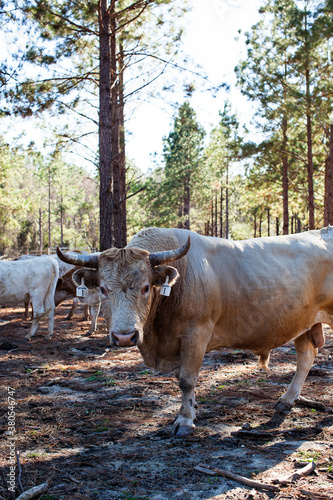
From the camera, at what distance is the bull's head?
3672 millimetres

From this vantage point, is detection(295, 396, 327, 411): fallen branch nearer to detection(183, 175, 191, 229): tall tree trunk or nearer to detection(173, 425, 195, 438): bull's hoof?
detection(173, 425, 195, 438): bull's hoof

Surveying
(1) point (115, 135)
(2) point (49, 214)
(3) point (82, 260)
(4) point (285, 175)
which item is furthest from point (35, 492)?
(2) point (49, 214)

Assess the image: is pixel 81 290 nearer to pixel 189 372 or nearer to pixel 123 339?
pixel 123 339

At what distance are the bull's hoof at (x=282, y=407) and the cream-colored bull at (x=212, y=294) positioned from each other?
41 millimetres

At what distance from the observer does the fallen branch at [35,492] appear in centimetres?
287

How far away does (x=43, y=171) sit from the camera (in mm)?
50844

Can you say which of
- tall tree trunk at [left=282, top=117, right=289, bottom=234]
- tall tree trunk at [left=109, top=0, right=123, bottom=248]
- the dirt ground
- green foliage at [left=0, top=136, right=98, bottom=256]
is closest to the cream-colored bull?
the dirt ground

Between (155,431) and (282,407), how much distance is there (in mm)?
1495

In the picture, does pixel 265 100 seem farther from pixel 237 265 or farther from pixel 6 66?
pixel 237 265

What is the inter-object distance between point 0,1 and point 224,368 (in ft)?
30.1

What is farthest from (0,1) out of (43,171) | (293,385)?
(43,171)

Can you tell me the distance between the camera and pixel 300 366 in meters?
5.14

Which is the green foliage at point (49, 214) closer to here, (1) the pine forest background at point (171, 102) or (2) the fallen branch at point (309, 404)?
(1) the pine forest background at point (171, 102)

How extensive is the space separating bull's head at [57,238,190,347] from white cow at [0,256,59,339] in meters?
5.85
